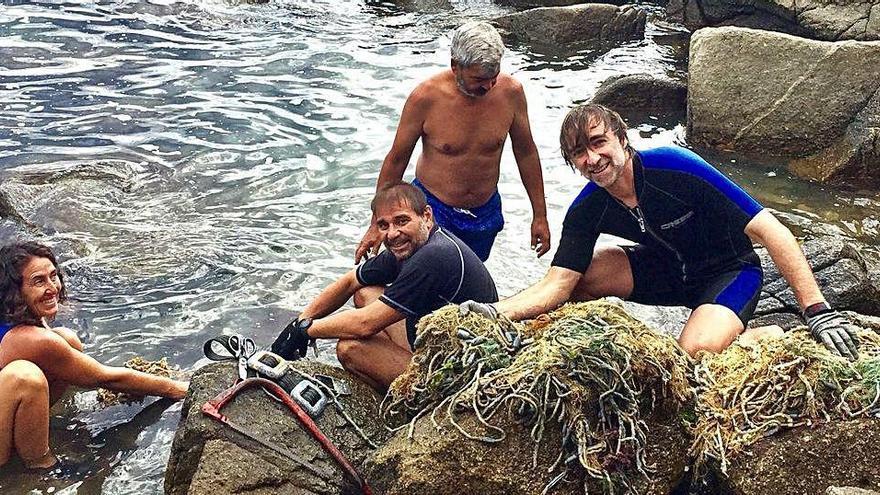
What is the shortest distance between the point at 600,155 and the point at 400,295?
1.30 meters

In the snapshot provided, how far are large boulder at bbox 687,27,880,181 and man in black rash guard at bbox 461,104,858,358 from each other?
482 centimetres

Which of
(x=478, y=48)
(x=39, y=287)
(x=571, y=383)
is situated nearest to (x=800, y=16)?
(x=478, y=48)

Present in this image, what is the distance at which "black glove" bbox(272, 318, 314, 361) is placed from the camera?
16.5ft

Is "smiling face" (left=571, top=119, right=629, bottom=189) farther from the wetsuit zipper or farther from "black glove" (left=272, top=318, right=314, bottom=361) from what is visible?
"black glove" (left=272, top=318, right=314, bottom=361)

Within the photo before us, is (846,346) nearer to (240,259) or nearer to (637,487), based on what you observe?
(637,487)

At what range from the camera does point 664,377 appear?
370 centimetres

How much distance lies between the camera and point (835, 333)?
4.12 metres

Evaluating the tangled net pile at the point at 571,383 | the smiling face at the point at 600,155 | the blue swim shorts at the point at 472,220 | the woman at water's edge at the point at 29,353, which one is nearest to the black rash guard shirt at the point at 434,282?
the tangled net pile at the point at 571,383

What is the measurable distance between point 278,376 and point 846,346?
2566 millimetres

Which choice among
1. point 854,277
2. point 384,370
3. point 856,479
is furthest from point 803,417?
point 854,277

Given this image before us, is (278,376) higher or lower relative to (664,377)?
lower

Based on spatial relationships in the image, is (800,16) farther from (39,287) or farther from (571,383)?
(39,287)

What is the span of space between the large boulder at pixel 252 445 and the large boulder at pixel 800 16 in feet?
39.0

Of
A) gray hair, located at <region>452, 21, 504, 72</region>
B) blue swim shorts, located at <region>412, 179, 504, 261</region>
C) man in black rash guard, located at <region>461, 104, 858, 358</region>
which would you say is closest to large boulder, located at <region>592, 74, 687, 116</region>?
blue swim shorts, located at <region>412, 179, 504, 261</region>
